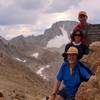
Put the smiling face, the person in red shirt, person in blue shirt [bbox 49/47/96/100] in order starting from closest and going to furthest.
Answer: person in blue shirt [bbox 49/47/96/100] → the smiling face → the person in red shirt

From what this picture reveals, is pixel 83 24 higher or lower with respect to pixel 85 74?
higher

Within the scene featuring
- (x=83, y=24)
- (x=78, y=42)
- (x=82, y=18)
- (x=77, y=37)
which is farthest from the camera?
(x=83, y=24)

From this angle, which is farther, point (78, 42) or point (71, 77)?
point (78, 42)

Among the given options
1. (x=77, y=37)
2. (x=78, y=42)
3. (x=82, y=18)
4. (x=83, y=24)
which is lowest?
(x=78, y=42)

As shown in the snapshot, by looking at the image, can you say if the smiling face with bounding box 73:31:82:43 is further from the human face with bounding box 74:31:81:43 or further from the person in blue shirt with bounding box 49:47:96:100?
the person in blue shirt with bounding box 49:47:96:100

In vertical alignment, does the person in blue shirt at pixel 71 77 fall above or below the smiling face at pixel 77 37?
below

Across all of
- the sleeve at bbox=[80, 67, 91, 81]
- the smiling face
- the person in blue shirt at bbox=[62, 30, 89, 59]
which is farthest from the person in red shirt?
the sleeve at bbox=[80, 67, 91, 81]

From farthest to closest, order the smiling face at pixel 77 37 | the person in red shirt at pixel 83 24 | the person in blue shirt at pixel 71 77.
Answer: the person in red shirt at pixel 83 24 → the smiling face at pixel 77 37 → the person in blue shirt at pixel 71 77

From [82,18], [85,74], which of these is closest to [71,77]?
[85,74]

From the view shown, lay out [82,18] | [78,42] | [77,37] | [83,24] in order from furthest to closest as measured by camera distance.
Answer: [83,24]
[82,18]
[78,42]
[77,37]

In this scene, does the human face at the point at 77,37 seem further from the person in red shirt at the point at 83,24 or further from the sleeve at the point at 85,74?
the sleeve at the point at 85,74

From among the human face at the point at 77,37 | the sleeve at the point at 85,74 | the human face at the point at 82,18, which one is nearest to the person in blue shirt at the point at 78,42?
the human face at the point at 77,37

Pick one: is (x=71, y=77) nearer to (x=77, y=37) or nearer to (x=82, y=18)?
(x=77, y=37)

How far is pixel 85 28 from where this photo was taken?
15.4 meters
